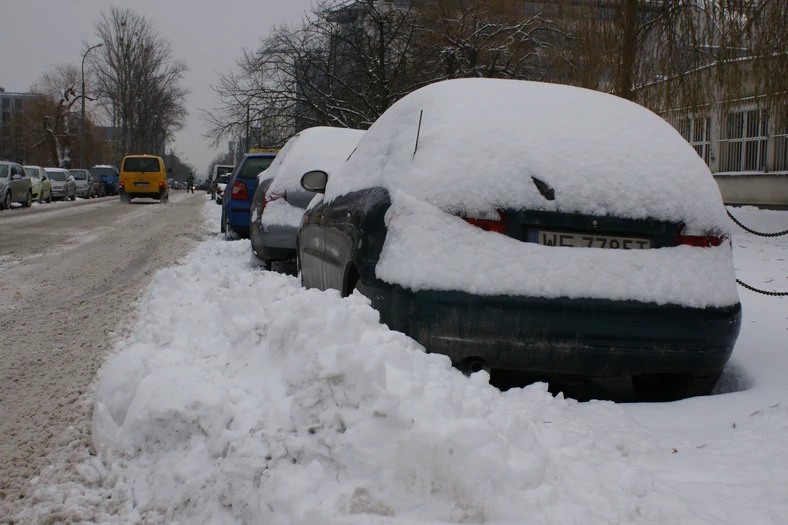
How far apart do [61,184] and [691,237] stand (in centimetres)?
3796

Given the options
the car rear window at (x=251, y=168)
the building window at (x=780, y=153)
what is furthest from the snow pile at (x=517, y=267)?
the building window at (x=780, y=153)

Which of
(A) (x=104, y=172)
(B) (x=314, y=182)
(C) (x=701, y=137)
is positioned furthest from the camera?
(A) (x=104, y=172)

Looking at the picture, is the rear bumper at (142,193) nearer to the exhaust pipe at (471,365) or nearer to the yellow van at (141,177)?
the yellow van at (141,177)

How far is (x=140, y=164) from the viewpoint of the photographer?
3484cm

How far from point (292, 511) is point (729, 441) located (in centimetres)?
181

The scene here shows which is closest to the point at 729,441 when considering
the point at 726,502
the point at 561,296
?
the point at 726,502

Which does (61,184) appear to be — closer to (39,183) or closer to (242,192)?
(39,183)

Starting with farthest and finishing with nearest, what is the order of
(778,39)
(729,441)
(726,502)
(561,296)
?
(778,39), (561,296), (729,441), (726,502)

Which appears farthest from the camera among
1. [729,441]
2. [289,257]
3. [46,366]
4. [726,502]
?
[289,257]

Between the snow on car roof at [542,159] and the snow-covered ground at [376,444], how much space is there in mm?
711

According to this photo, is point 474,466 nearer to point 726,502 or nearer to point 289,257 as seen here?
point 726,502

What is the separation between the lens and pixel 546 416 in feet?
10.00

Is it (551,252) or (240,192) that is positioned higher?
(240,192)

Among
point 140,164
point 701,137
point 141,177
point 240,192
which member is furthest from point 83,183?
point 240,192
